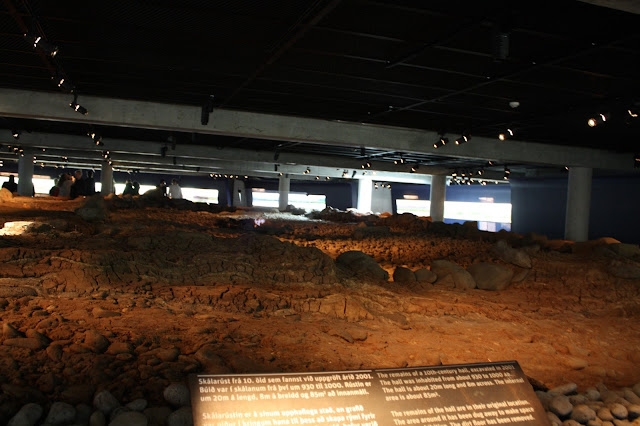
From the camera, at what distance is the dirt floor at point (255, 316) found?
471 centimetres

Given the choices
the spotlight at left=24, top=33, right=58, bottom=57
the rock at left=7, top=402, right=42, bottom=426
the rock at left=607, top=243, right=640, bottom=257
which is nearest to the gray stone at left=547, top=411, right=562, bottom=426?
the rock at left=7, top=402, right=42, bottom=426

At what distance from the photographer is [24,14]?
7.55m

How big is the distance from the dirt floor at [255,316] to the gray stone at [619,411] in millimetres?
1407

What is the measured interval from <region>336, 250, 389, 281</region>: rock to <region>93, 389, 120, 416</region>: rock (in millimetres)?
7690

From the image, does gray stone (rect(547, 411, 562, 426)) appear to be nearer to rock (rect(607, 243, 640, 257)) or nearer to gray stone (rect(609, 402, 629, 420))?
gray stone (rect(609, 402, 629, 420))

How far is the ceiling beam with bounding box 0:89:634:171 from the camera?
1352 centimetres

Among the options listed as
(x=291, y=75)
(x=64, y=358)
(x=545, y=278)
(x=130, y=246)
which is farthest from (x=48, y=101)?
(x=545, y=278)

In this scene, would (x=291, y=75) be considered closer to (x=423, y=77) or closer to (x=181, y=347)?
(x=423, y=77)

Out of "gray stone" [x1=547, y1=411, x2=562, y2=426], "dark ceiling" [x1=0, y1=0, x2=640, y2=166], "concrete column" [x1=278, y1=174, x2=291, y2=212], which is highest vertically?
"dark ceiling" [x1=0, y1=0, x2=640, y2=166]

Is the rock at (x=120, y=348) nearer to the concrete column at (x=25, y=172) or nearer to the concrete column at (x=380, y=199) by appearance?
the concrete column at (x=25, y=172)

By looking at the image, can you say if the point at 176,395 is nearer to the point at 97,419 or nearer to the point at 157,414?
the point at 157,414

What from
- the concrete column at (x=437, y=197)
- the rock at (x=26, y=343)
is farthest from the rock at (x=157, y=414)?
the concrete column at (x=437, y=197)

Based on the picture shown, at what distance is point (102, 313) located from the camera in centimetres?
626

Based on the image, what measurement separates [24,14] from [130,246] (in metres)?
4.63
